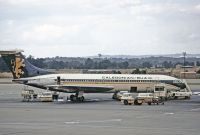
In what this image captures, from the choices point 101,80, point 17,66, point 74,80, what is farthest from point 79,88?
point 17,66

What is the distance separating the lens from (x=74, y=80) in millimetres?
68688

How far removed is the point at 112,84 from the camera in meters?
69.4

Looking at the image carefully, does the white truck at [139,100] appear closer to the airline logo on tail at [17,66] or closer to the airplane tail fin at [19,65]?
the airplane tail fin at [19,65]

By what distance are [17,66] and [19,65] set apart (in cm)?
33

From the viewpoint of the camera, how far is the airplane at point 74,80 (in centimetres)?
6738

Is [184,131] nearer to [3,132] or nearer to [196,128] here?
[196,128]

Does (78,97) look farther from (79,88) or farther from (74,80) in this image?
(74,80)

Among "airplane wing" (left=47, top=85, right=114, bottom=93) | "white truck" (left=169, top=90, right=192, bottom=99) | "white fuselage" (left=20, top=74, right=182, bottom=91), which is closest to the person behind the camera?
"airplane wing" (left=47, top=85, right=114, bottom=93)

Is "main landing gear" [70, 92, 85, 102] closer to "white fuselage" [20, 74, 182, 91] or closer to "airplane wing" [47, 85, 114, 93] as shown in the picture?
"airplane wing" [47, 85, 114, 93]

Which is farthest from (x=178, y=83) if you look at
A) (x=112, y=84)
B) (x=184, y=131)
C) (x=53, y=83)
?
(x=184, y=131)

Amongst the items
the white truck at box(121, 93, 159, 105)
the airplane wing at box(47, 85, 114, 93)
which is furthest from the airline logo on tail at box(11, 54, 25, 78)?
the white truck at box(121, 93, 159, 105)

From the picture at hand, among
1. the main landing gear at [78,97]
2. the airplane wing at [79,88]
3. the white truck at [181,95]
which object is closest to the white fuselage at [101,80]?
the airplane wing at [79,88]

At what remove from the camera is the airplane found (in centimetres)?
6738

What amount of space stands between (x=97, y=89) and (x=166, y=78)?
37.4 ft
